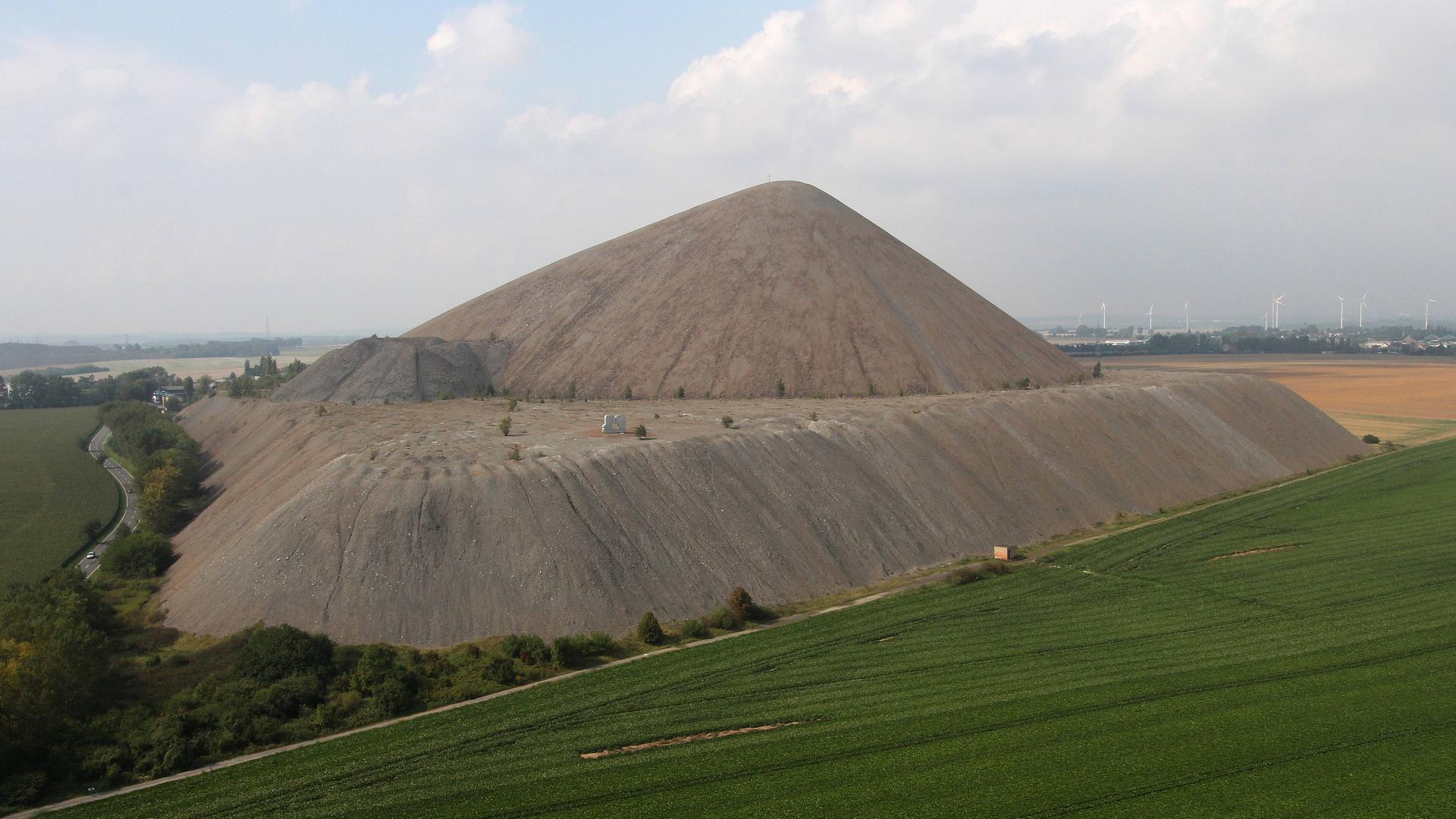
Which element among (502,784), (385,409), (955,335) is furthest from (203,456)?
(955,335)

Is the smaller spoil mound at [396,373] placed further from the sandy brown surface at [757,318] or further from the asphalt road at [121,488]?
the asphalt road at [121,488]

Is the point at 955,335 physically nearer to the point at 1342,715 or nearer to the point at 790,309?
the point at 790,309

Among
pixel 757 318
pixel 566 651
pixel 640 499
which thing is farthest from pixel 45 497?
pixel 757 318

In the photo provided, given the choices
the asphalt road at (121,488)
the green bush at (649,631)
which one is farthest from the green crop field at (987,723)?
the asphalt road at (121,488)

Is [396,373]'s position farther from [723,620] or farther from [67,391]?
[67,391]

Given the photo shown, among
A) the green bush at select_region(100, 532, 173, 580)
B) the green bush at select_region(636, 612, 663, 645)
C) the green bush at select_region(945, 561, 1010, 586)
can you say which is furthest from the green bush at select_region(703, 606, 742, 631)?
the green bush at select_region(100, 532, 173, 580)

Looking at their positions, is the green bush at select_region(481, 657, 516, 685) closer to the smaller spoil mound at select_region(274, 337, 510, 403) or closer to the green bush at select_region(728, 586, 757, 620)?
the green bush at select_region(728, 586, 757, 620)
